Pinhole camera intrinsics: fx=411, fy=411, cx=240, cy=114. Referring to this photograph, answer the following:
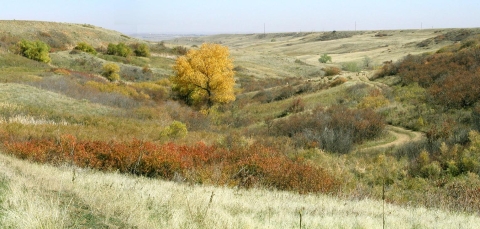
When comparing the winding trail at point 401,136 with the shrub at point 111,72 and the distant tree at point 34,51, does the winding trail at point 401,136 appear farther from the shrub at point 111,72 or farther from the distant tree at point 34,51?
the distant tree at point 34,51

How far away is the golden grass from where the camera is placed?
488cm

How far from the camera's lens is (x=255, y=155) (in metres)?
14.4

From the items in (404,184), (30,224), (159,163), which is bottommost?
(404,184)

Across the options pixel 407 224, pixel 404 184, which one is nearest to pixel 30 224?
pixel 407 224

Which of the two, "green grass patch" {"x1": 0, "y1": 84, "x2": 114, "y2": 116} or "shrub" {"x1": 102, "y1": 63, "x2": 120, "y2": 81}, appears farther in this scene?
"shrub" {"x1": 102, "y1": 63, "x2": 120, "y2": 81}

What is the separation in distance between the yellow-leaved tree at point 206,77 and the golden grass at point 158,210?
102 ft

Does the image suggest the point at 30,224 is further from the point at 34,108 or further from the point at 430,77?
the point at 430,77

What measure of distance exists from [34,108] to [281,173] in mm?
15450

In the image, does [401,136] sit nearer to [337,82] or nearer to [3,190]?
[337,82]

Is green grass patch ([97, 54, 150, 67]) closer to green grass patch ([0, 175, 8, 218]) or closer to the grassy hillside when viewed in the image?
the grassy hillside

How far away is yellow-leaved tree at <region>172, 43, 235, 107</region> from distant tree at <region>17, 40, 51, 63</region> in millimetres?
18389

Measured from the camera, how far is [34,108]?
22.1m

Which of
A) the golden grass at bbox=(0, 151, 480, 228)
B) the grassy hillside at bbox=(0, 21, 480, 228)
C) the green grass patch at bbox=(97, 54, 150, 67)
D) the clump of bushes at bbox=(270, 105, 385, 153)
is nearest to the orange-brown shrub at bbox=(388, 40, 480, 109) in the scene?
the grassy hillside at bbox=(0, 21, 480, 228)

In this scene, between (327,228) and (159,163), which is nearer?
(327,228)
